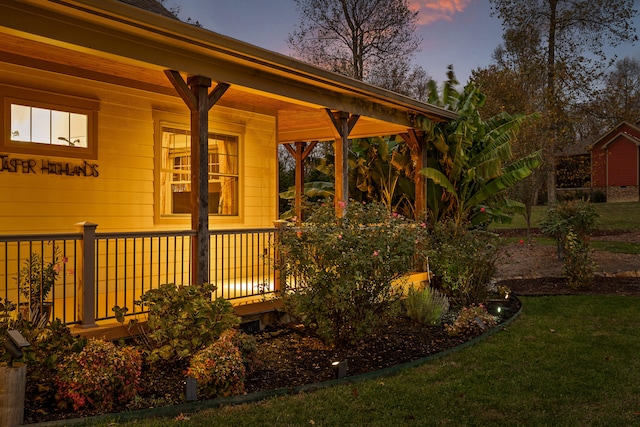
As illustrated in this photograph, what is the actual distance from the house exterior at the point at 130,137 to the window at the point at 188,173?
0.07ft

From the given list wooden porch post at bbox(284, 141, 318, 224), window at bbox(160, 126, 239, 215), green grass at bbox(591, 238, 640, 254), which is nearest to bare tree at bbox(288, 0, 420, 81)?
wooden porch post at bbox(284, 141, 318, 224)

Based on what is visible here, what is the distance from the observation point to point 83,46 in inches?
214

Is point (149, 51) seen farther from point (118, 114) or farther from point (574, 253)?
point (574, 253)

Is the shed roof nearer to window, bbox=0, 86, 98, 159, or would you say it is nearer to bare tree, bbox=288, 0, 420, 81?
bare tree, bbox=288, 0, 420, 81

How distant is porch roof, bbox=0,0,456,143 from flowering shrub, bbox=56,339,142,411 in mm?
2817

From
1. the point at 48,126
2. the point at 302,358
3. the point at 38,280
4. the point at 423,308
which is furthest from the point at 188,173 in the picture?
the point at 423,308

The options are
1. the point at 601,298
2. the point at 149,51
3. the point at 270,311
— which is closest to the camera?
the point at 149,51

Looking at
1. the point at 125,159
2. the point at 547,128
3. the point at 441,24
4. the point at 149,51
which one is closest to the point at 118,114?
the point at 125,159

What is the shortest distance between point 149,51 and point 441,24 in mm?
28004

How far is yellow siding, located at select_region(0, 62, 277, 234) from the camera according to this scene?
23.6ft

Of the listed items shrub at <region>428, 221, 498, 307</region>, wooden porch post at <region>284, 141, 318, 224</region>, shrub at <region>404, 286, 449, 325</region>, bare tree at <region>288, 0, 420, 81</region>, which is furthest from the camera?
bare tree at <region>288, 0, 420, 81</region>

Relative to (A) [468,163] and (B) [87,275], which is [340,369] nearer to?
(B) [87,275]

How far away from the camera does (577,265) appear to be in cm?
1150

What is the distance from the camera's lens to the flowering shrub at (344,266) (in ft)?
21.2
